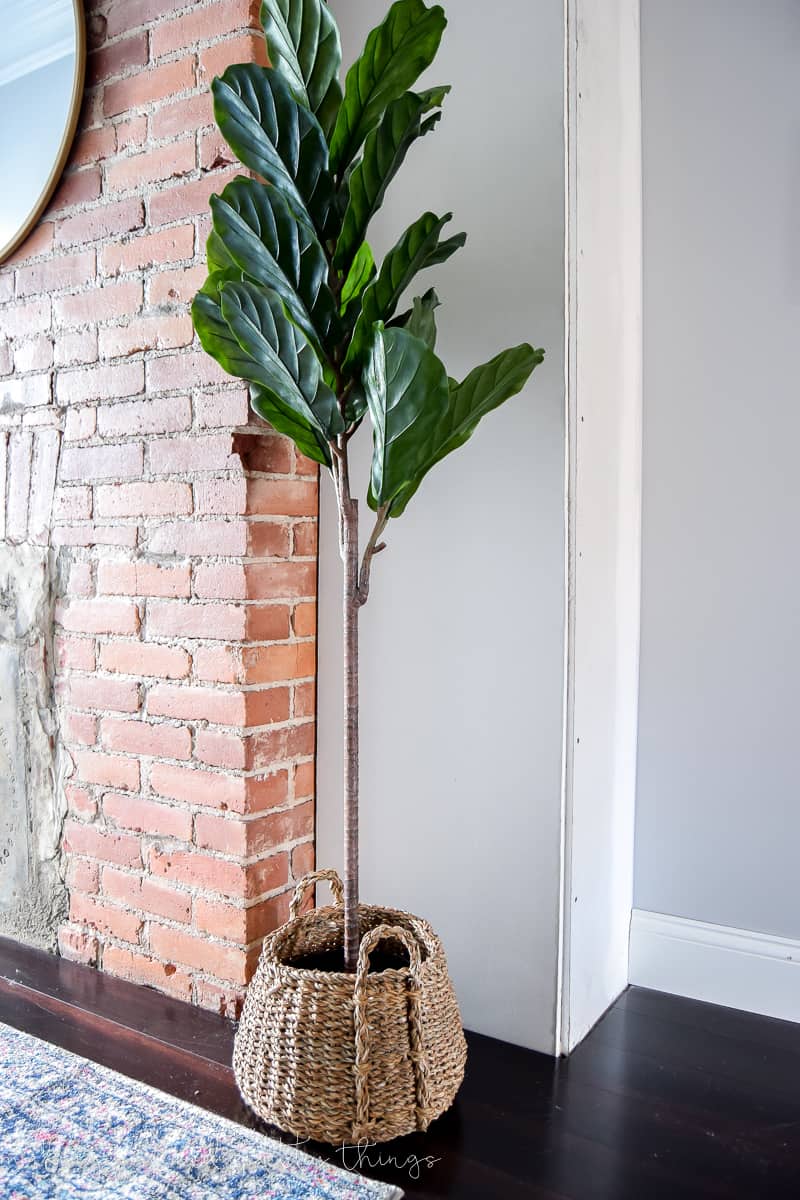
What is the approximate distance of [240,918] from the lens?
156 centimetres

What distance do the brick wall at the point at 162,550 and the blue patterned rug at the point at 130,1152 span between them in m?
0.31

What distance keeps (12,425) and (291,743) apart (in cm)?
94

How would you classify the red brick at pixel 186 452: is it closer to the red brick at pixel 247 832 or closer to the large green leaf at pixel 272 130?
the large green leaf at pixel 272 130

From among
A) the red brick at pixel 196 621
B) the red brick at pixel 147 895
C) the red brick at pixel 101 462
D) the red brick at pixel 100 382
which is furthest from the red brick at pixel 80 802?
the red brick at pixel 100 382

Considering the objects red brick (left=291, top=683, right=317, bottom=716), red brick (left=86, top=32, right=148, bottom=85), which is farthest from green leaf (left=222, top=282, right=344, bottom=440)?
red brick (left=86, top=32, right=148, bottom=85)

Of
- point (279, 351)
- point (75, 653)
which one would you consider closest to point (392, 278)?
point (279, 351)

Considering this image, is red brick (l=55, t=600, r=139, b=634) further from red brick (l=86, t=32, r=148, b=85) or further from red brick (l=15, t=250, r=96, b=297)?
red brick (l=86, t=32, r=148, b=85)

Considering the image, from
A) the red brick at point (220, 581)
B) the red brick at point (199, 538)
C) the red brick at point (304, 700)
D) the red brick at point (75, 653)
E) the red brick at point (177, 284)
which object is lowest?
the red brick at point (304, 700)

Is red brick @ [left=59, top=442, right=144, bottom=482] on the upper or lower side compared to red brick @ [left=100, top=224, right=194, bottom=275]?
lower

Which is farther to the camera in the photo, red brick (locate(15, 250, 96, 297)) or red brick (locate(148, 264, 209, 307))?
red brick (locate(15, 250, 96, 297))

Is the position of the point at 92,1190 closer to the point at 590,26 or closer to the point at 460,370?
the point at 460,370

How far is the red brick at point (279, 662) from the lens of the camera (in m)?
1.57

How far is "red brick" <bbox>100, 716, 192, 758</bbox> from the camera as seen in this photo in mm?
1645

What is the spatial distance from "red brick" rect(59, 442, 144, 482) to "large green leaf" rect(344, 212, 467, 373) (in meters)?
0.61
